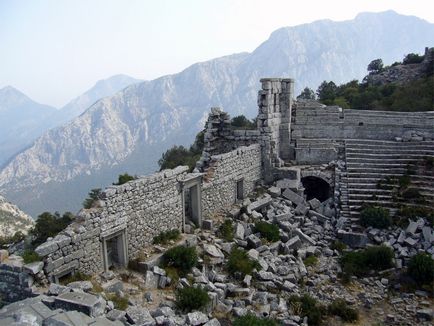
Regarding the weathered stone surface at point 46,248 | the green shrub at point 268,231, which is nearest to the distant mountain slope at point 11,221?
the green shrub at point 268,231

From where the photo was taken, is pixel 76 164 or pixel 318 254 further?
pixel 76 164

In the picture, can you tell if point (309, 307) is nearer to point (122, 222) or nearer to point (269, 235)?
point (269, 235)

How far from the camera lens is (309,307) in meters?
10.9

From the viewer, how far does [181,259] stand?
11984mm

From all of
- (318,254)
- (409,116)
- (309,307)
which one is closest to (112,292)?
(309,307)

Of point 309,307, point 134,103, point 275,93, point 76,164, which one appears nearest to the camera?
point 309,307

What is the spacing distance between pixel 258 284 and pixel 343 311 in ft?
7.51

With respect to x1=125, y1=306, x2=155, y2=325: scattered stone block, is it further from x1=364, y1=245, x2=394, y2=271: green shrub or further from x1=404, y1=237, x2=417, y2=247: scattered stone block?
x1=404, y1=237, x2=417, y2=247: scattered stone block

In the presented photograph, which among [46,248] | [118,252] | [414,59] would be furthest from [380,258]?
[414,59]

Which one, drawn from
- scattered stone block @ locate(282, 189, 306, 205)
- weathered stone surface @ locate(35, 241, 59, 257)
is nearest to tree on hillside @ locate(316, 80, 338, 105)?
scattered stone block @ locate(282, 189, 306, 205)

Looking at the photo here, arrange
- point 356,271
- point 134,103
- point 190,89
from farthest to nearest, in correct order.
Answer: point 190,89, point 134,103, point 356,271

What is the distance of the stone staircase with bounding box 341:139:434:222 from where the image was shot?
652 inches

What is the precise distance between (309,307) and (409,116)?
14.0m

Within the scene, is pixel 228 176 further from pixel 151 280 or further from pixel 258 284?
pixel 151 280
